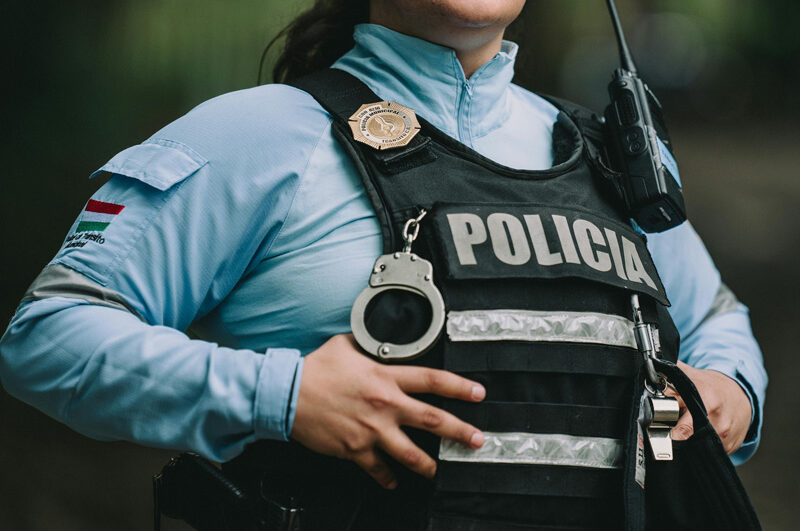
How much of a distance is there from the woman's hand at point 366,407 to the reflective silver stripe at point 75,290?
214 millimetres

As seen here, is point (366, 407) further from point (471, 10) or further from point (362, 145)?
point (471, 10)

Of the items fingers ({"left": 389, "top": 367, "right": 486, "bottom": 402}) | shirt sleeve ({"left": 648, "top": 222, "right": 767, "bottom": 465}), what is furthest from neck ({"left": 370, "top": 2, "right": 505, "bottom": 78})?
fingers ({"left": 389, "top": 367, "right": 486, "bottom": 402})

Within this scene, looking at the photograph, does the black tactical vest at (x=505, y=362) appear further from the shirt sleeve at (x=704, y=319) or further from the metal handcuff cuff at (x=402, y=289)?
the shirt sleeve at (x=704, y=319)

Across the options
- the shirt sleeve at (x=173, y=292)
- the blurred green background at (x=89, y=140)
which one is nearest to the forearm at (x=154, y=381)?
the shirt sleeve at (x=173, y=292)

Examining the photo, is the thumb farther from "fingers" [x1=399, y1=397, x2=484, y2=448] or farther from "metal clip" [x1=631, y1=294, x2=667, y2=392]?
"fingers" [x1=399, y1=397, x2=484, y2=448]

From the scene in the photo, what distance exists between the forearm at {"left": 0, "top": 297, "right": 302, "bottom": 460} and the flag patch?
0.30ft

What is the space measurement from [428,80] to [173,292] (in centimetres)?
43

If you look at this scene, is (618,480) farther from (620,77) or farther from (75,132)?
(75,132)

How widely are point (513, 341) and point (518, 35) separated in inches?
30.5

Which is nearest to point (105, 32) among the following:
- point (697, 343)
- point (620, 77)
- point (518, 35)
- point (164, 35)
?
point (164, 35)

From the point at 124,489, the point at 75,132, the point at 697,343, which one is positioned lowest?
the point at 124,489

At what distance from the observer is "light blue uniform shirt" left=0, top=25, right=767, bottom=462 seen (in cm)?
84

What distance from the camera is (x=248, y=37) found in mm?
3180

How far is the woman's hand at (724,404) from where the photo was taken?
1094 mm
